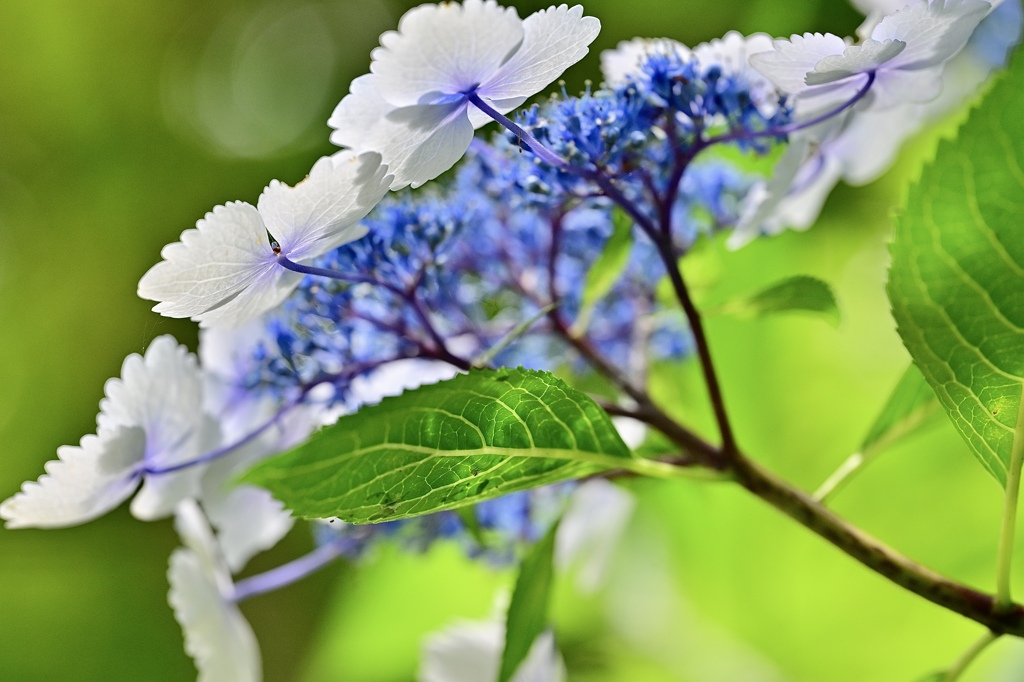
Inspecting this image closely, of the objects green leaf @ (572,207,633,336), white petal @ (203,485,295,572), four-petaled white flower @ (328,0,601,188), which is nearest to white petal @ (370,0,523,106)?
four-petaled white flower @ (328,0,601,188)

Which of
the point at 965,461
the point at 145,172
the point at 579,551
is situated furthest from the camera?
the point at 145,172

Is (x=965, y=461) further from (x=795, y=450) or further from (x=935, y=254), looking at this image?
(x=935, y=254)

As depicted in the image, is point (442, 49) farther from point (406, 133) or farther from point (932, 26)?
point (932, 26)

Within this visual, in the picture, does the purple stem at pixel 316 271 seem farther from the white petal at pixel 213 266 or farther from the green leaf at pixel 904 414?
the green leaf at pixel 904 414

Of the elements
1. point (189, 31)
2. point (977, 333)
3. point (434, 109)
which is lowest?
point (977, 333)

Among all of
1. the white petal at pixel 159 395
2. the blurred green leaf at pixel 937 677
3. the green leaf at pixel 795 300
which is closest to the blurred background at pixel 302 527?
the white petal at pixel 159 395

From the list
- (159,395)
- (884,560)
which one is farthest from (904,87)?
(159,395)

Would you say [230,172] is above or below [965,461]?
above

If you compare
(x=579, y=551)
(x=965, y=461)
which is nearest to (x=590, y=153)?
(x=579, y=551)
